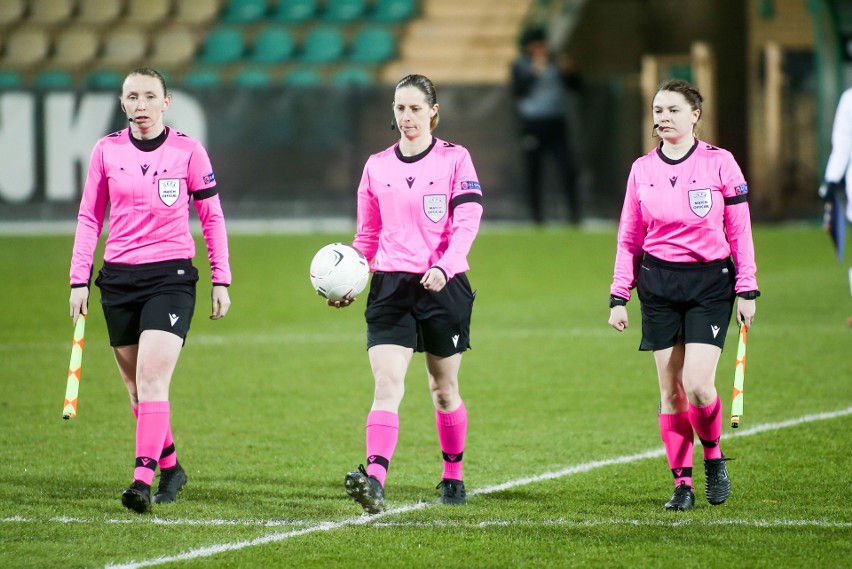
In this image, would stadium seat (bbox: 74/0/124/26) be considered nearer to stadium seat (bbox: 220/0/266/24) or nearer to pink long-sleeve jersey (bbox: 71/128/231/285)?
stadium seat (bbox: 220/0/266/24)

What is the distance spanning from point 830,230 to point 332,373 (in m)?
3.67

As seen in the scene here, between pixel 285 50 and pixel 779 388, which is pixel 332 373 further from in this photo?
pixel 285 50

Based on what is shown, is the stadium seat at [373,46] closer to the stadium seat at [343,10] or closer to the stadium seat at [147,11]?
the stadium seat at [343,10]

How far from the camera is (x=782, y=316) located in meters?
12.8

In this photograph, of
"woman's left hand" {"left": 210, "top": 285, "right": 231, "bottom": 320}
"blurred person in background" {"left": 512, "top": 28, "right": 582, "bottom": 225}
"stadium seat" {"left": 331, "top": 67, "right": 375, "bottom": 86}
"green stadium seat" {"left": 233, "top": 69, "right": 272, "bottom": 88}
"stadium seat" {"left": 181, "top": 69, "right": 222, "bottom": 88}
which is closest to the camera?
"woman's left hand" {"left": 210, "top": 285, "right": 231, "bottom": 320}

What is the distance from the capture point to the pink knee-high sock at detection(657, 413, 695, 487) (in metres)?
6.11

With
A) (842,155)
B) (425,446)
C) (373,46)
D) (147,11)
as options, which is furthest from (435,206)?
(147,11)

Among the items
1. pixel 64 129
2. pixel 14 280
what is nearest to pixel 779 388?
pixel 14 280

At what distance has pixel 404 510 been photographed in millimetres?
6074

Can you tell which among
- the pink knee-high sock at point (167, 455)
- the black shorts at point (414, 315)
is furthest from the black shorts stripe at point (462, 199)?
the pink knee-high sock at point (167, 455)

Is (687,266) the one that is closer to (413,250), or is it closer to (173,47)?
(413,250)

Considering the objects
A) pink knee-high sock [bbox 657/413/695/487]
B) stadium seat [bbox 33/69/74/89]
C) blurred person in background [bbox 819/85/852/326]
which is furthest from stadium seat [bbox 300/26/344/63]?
pink knee-high sock [bbox 657/413/695/487]

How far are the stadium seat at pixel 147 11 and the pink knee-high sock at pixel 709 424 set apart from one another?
20.7m

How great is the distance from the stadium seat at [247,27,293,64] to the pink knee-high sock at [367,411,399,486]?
62.8 ft
